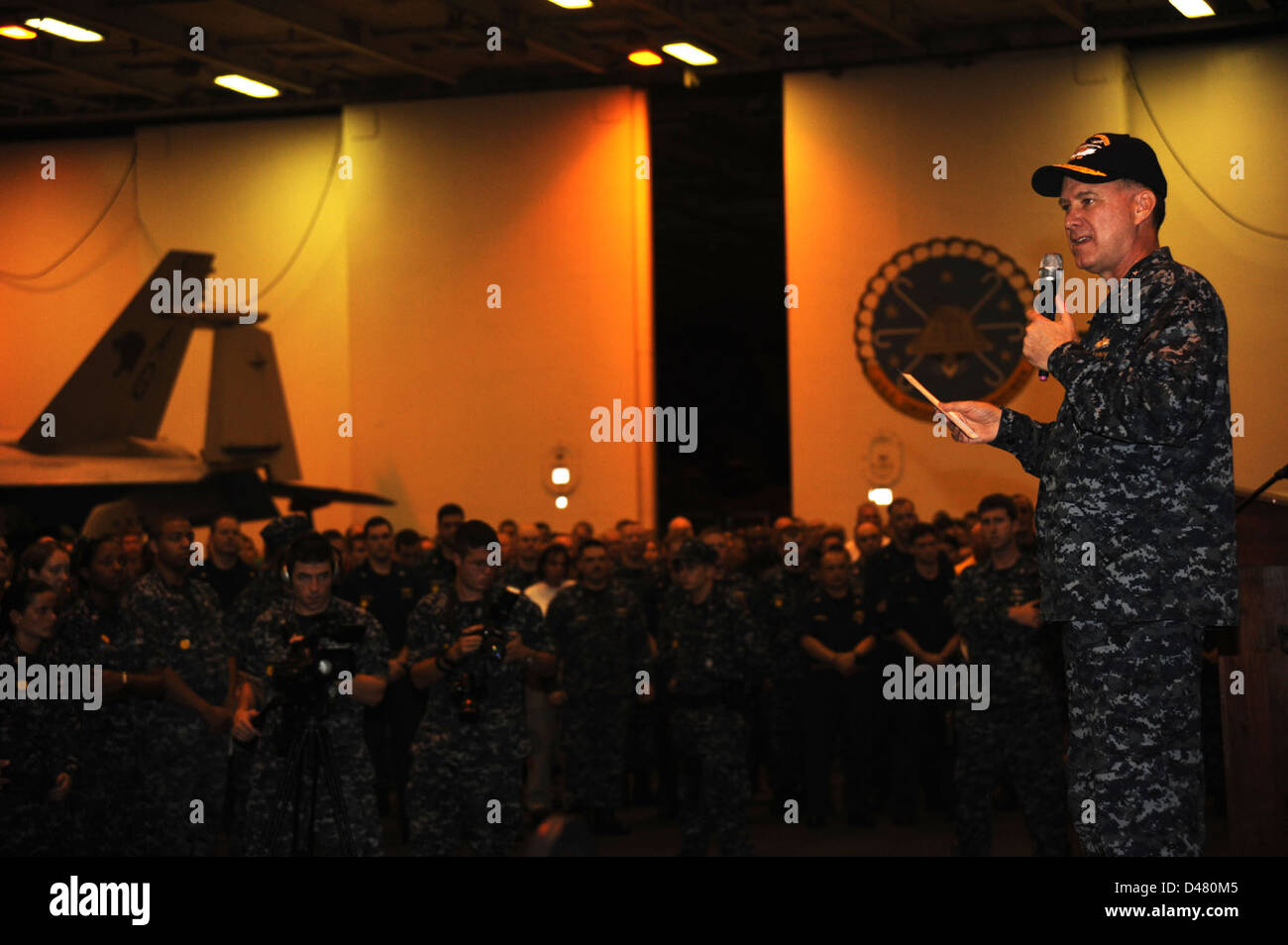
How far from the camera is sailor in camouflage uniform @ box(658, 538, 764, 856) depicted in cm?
690

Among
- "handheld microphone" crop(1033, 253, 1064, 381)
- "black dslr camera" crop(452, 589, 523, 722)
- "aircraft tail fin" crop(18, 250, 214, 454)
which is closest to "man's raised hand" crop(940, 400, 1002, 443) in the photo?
"handheld microphone" crop(1033, 253, 1064, 381)

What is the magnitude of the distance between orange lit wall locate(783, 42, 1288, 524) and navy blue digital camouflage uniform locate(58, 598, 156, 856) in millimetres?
9114

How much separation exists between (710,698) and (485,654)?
76.6 inches

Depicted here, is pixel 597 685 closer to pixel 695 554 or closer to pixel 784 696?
pixel 784 696

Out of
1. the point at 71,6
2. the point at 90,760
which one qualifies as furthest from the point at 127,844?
the point at 71,6

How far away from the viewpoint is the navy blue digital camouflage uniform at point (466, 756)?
18.5 feet

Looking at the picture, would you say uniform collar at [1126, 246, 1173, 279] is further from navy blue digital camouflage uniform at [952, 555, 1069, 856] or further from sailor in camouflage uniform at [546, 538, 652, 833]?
sailor in camouflage uniform at [546, 538, 652, 833]

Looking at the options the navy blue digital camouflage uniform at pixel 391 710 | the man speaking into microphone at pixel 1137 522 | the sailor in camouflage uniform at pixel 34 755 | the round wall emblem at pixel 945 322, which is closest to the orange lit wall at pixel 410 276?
the round wall emblem at pixel 945 322

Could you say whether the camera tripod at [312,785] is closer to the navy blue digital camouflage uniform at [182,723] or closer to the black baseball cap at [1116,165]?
the navy blue digital camouflage uniform at [182,723]

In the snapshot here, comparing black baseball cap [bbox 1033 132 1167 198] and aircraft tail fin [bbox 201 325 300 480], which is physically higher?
aircraft tail fin [bbox 201 325 300 480]

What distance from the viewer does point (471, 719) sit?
5.43 m

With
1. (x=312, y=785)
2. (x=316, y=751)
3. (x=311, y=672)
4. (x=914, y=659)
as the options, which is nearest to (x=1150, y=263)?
(x=311, y=672)

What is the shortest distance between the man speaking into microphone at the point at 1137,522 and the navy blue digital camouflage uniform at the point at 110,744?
13.3 feet

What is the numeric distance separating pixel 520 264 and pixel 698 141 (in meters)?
4.20
